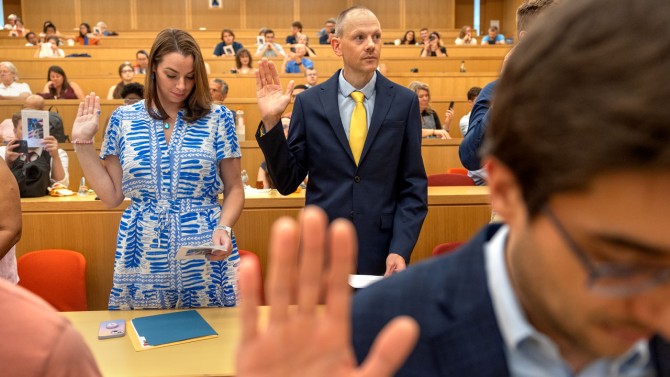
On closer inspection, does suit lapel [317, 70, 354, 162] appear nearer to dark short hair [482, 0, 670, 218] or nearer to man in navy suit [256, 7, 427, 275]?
man in navy suit [256, 7, 427, 275]

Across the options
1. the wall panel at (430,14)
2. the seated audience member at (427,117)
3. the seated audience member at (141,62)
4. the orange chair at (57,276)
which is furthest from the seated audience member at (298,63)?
the wall panel at (430,14)

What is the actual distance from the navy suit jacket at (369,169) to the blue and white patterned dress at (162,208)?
0.90ft

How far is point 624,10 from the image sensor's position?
0.61 meters

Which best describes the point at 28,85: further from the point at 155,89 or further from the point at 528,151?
the point at 528,151

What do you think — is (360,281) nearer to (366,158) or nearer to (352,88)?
(366,158)

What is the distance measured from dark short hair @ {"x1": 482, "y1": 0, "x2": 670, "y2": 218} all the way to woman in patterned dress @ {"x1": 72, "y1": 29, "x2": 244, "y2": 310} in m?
1.68

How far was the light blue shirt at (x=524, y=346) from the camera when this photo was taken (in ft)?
2.31

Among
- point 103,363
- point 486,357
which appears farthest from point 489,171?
point 103,363

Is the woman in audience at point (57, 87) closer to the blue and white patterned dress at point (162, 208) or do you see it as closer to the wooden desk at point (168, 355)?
the blue and white patterned dress at point (162, 208)

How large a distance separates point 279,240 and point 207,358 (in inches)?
Result: 51.9

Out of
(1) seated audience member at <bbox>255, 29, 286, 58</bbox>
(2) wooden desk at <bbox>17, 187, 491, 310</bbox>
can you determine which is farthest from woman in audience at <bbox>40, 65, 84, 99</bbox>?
(2) wooden desk at <bbox>17, 187, 491, 310</bbox>

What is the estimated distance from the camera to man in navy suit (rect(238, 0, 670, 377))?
589 mm

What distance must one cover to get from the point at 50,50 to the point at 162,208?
30.9 feet

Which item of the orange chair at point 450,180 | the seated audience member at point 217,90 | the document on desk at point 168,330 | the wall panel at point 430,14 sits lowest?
the document on desk at point 168,330
